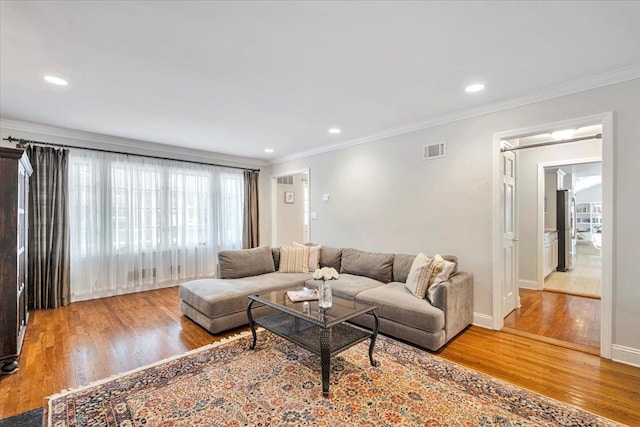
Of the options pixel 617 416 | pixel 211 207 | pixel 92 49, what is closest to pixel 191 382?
pixel 92 49

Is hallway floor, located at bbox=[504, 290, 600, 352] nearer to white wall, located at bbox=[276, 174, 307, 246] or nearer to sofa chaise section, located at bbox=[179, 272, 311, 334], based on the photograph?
sofa chaise section, located at bbox=[179, 272, 311, 334]

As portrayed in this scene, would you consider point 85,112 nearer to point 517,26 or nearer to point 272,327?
point 272,327

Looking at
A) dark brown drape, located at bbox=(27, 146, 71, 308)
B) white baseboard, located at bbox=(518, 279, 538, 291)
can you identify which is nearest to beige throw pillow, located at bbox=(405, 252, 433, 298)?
white baseboard, located at bbox=(518, 279, 538, 291)

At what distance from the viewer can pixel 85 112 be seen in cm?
349

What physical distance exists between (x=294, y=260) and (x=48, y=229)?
3.45 metres

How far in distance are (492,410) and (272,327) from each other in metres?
1.74

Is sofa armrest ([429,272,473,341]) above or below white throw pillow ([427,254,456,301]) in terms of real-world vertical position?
below

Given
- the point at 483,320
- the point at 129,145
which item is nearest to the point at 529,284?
the point at 483,320

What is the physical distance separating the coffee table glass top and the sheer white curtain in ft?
10.2

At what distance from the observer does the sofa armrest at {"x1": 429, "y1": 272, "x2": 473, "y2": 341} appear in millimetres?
2828

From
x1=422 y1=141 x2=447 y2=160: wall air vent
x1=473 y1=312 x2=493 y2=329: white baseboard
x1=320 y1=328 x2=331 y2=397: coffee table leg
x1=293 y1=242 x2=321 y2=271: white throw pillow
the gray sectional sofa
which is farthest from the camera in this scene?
x1=293 y1=242 x2=321 y2=271: white throw pillow

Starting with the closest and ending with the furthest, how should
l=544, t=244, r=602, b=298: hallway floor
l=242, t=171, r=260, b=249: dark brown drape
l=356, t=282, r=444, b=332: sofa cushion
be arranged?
l=356, t=282, r=444, b=332: sofa cushion < l=544, t=244, r=602, b=298: hallway floor < l=242, t=171, r=260, b=249: dark brown drape

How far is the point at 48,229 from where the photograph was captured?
4.05 metres

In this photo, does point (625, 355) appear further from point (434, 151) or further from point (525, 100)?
point (434, 151)
